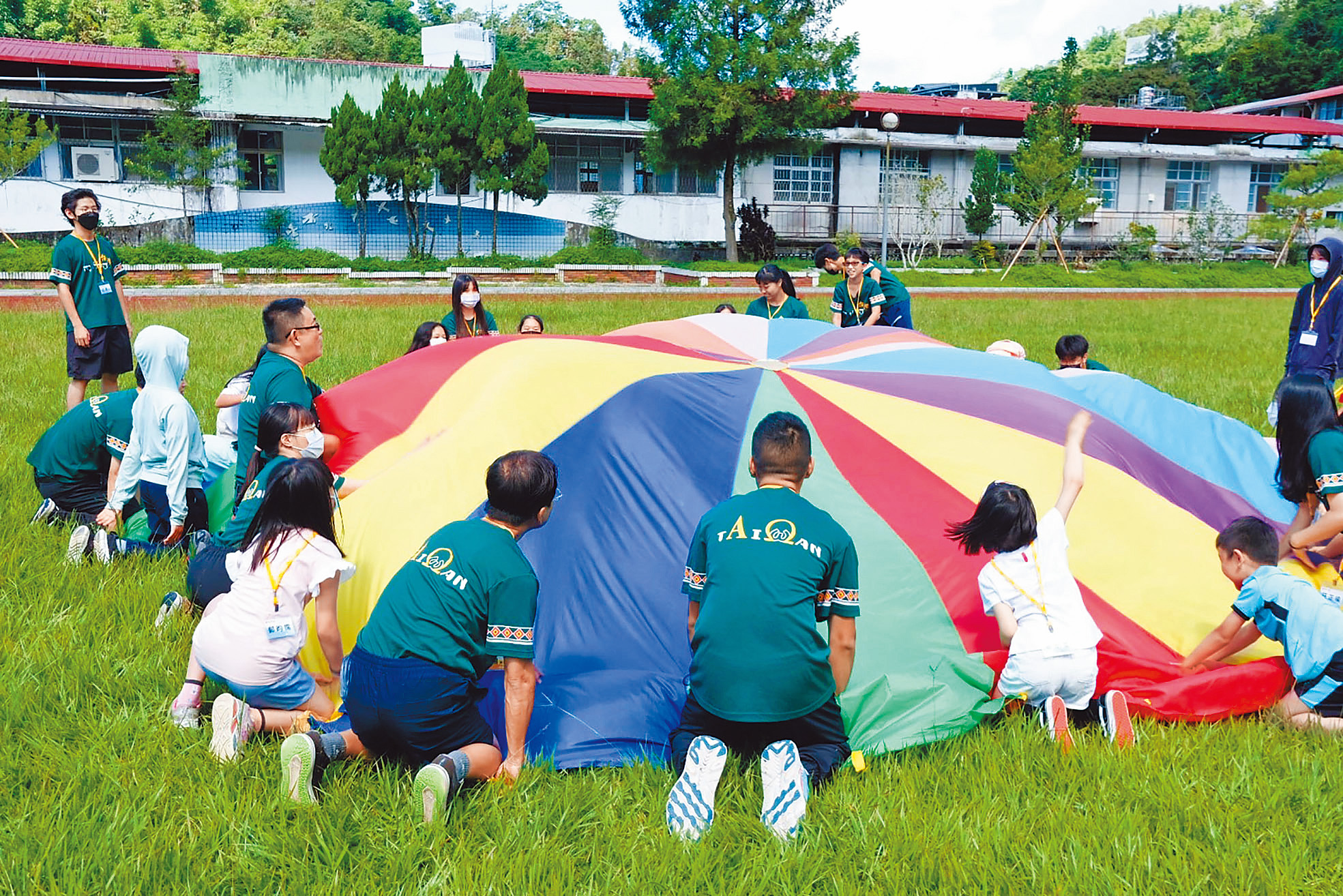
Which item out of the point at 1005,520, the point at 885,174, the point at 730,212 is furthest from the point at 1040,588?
the point at 730,212

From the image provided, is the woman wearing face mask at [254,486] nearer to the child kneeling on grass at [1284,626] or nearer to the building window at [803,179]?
the child kneeling on grass at [1284,626]

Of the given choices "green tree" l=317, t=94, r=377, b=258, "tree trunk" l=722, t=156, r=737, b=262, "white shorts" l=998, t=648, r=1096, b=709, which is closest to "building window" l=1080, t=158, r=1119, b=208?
"tree trunk" l=722, t=156, r=737, b=262

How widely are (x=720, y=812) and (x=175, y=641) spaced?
2.54 metres

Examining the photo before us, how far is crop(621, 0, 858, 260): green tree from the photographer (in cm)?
2775

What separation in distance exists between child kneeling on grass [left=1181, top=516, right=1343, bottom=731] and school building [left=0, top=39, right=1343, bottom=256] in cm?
2078

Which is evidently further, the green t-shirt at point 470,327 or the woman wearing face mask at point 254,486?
the green t-shirt at point 470,327

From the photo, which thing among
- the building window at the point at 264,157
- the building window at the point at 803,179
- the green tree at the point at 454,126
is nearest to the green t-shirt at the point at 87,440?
the green tree at the point at 454,126

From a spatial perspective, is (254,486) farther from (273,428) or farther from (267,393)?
(267,393)

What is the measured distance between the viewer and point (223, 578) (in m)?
4.66

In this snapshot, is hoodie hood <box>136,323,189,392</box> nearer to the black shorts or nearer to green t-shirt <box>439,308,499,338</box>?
the black shorts

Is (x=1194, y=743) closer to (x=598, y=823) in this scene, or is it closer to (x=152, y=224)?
(x=598, y=823)

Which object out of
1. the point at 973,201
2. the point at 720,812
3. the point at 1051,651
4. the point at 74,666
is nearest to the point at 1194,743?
the point at 1051,651

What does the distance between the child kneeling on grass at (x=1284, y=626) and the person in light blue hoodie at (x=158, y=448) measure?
189 inches

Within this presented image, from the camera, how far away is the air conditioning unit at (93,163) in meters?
28.5
